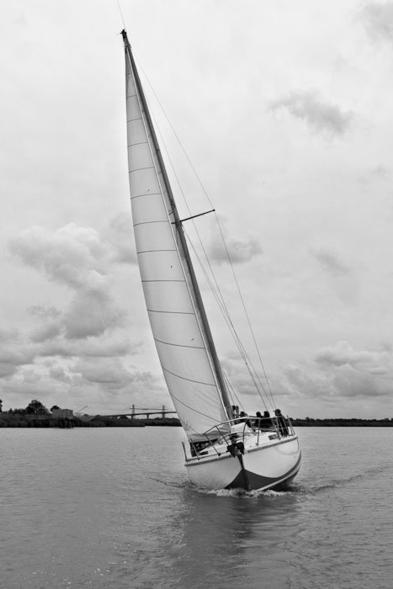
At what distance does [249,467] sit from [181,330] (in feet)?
16.8

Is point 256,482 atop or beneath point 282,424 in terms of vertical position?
beneath

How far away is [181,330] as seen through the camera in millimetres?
21922

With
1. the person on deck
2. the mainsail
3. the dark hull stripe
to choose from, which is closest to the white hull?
the dark hull stripe

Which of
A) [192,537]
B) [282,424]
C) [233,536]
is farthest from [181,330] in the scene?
[233,536]

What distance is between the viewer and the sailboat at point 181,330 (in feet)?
70.3

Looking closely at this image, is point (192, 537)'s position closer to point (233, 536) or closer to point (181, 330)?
point (233, 536)

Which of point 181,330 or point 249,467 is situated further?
point 181,330

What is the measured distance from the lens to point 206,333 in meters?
22.3

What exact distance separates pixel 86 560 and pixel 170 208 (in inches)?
503

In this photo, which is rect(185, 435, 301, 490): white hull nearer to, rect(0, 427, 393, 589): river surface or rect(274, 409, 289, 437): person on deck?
rect(0, 427, 393, 589): river surface

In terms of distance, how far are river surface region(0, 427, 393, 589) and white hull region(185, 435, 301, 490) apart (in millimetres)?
520

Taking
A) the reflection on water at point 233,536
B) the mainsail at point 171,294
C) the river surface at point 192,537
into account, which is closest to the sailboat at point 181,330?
the mainsail at point 171,294

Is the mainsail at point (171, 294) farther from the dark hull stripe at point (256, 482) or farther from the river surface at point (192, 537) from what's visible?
the river surface at point (192, 537)

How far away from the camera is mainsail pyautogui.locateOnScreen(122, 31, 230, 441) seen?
21.8m
